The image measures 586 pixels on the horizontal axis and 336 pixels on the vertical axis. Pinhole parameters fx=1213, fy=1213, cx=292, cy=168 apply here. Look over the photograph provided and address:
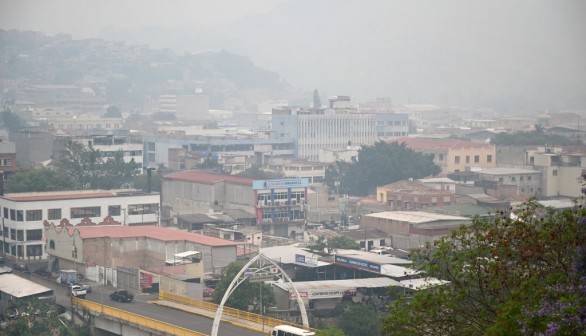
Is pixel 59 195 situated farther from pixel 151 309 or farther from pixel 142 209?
pixel 151 309

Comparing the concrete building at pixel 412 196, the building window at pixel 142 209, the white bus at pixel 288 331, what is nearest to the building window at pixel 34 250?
the building window at pixel 142 209

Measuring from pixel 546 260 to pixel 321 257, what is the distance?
13365mm

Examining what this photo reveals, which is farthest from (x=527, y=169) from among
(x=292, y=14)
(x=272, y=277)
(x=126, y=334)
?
(x=292, y=14)

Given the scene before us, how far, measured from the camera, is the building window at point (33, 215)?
81.4ft

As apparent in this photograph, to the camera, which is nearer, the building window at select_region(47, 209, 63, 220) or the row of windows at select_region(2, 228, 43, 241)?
the row of windows at select_region(2, 228, 43, 241)

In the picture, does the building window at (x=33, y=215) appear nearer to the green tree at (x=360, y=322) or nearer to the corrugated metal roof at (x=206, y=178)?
the corrugated metal roof at (x=206, y=178)

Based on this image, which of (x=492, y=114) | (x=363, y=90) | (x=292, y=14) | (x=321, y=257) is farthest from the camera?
(x=292, y=14)

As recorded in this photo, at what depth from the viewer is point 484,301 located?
859 cm

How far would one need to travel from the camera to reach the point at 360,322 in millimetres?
17453

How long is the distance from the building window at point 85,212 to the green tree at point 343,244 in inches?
211

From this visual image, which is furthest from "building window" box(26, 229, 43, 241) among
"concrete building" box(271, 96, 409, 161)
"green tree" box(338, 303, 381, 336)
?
"concrete building" box(271, 96, 409, 161)

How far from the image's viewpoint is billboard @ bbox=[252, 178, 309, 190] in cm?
2844

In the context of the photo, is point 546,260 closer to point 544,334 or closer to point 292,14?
point 544,334

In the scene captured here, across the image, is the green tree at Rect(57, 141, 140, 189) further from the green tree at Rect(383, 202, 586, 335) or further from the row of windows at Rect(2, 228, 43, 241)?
the green tree at Rect(383, 202, 586, 335)
